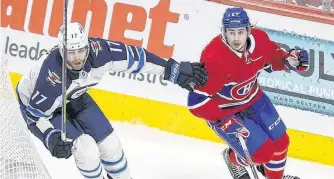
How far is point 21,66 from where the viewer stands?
4.78 m

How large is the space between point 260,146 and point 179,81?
60 centimetres

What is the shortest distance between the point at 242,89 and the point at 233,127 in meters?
0.22

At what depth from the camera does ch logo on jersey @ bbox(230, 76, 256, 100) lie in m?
3.63

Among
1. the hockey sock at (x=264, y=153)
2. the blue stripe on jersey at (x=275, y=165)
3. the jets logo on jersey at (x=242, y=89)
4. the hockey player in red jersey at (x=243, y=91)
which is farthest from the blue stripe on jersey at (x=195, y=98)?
the blue stripe on jersey at (x=275, y=165)

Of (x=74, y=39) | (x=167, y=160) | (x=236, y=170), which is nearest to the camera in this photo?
(x=74, y=39)

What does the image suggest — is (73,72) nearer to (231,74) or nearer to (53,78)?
(53,78)

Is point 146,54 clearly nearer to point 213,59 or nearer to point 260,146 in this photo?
point 213,59

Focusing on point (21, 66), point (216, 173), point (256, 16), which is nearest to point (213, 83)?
point (216, 173)

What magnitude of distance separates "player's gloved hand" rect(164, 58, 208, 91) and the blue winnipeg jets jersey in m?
0.06

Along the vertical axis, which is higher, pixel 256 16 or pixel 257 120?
pixel 256 16

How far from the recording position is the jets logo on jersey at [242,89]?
3629 mm

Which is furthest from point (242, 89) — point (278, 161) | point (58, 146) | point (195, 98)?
point (58, 146)

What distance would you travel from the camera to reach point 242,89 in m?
3.66

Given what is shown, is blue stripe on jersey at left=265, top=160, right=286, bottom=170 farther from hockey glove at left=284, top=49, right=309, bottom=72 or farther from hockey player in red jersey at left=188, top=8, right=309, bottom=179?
hockey glove at left=284, top=49, right=309, bottom=72
